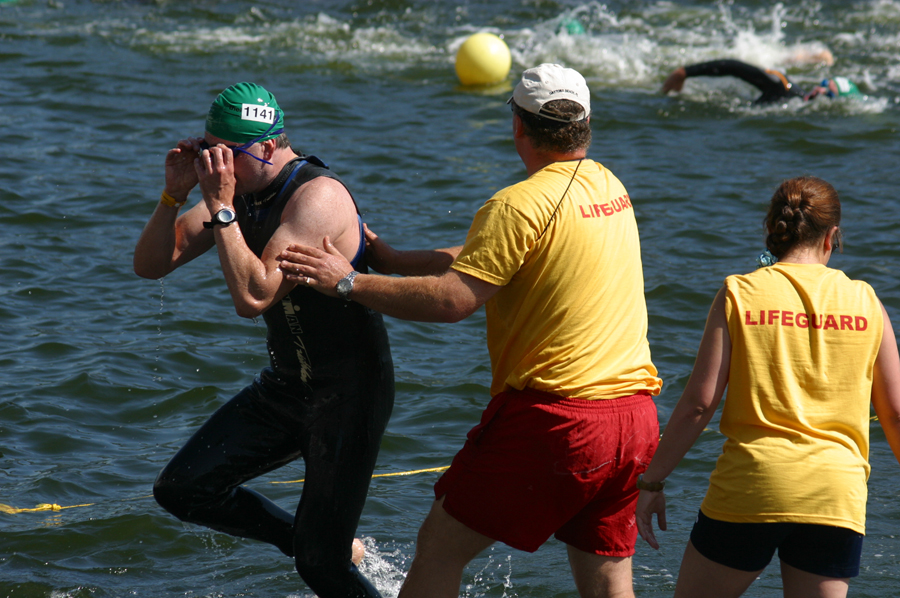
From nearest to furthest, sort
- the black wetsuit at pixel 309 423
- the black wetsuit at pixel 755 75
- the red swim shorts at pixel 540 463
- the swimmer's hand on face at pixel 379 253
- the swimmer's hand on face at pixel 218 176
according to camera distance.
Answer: the red swim shorts at pixel 540 463 < the swimmer's hand on face at pixel 218 176 < the black wetsuit at pixel 309 423 < the swimmer's hand on face at pixel 379 253 < the black wetsuit at pixel 755 75

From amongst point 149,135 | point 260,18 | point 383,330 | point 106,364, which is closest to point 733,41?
point 260,18

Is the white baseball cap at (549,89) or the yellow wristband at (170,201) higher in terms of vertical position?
the white baseball cap at (549,89)

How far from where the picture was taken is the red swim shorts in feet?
10.4

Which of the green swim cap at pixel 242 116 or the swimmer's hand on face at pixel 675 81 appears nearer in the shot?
the green swim cap at pixel 242 116

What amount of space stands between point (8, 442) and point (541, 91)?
4.08m

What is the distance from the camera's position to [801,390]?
3057 mm

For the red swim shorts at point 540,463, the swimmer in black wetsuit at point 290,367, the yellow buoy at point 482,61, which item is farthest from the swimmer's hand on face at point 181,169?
the yellow buoy at point 482,61

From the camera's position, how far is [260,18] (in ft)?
61.3

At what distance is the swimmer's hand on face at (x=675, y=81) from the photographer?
1366 centimetres

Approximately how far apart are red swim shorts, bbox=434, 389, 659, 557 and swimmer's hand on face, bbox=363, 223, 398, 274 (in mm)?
905

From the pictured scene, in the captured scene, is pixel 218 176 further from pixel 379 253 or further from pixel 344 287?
pixel 379 253

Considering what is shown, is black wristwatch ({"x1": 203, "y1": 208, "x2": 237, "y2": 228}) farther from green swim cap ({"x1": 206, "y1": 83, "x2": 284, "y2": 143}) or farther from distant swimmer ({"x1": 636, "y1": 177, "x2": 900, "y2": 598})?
distant swimmer ({"x1": 636, "y1": 177, "x2": 900, "y2": 598})

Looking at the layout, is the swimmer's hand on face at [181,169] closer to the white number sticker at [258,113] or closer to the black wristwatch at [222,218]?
the white number sticker at [258,113]

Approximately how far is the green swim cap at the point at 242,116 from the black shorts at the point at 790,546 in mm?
2095
